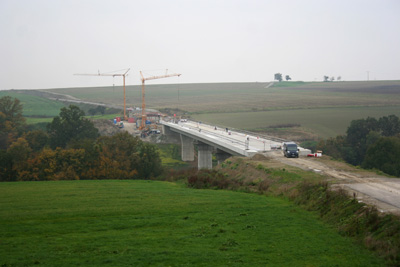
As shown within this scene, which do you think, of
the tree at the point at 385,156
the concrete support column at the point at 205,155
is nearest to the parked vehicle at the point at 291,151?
the tree at the point at 385,156

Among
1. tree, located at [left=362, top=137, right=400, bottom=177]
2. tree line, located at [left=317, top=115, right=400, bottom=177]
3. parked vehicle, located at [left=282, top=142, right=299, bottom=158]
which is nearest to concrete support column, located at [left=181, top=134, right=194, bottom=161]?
tree line, located at [left=317, top=115, right=400, bottom=177]

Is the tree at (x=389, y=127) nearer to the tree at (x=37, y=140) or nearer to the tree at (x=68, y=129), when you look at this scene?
the tree at (x=68, y=129)

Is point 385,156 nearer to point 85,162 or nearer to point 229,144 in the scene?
point 229,144

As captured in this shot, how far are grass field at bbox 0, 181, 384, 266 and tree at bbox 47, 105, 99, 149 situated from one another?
Result: 54022 millimetres

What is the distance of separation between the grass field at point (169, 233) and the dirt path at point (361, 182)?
3.35m

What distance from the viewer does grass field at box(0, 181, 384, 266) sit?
14688 millimetres

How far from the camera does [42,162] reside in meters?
52.4

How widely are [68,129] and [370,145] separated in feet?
174

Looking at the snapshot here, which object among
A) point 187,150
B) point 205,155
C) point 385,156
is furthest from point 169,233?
point 187,150

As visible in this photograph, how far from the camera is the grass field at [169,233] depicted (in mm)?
14688

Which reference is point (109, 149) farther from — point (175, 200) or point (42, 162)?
point (175, 200)

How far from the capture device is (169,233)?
18156 millimetres

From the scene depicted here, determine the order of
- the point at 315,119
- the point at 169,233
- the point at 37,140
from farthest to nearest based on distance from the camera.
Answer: the point at 315,119 < the point at 37,140 < the point at 169,233

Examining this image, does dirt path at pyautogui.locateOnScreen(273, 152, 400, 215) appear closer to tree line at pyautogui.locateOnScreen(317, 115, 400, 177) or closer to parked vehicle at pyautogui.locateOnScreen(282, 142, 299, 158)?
parked vehicle at pyautogui.locateOnScreen(282, 142, 299, 158)
